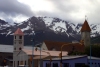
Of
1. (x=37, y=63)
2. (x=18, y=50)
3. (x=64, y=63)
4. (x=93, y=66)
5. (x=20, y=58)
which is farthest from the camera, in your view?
(x=18, y=50)

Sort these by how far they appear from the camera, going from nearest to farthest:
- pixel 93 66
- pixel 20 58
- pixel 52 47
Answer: pixel 93 66
pixel 20 58
pixel 52 47

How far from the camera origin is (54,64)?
69312 millimetres

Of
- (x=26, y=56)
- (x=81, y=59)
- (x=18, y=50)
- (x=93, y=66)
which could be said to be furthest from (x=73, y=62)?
(x=18, y=50)

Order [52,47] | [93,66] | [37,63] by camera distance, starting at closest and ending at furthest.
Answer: [93,66]
[37,63]
[52,47]

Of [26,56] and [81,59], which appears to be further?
[26,56]

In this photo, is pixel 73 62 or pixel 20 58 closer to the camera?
pixel 73 62

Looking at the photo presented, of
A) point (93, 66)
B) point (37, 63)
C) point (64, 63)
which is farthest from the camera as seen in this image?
point (37, 63)

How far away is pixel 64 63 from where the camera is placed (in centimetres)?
6619

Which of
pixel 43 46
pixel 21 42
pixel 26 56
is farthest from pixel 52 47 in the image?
pixel 26 56

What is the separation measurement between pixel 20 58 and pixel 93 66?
31281 millimetres

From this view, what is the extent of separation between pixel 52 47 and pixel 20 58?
27864mm

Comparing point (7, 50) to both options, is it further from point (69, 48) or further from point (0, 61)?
point (69, 48)

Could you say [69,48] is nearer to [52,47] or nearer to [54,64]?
[52,47]

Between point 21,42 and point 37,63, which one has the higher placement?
point 21,42
